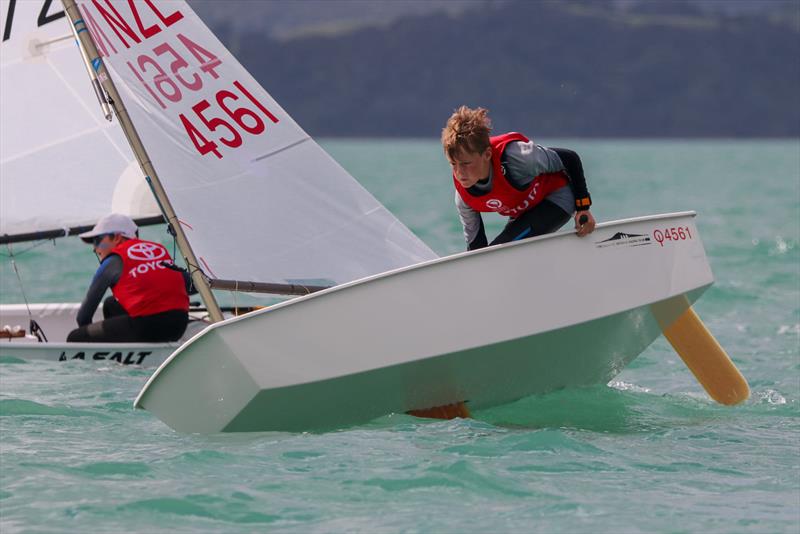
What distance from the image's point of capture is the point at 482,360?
4355 millimetres

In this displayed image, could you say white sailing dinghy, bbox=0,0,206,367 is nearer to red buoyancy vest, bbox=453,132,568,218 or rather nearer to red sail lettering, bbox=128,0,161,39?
red sail lettering, bbox=128,0,161,39

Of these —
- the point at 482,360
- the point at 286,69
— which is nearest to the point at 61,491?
the point at 482,360

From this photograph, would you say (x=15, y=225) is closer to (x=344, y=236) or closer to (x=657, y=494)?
(x=344, y=236)

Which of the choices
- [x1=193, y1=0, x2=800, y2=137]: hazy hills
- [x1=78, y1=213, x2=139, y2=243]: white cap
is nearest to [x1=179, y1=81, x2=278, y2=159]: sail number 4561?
[x1=78, y1=213, x2=139, y2=243]: white cap

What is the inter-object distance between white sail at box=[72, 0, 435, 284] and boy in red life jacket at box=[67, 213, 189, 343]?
1.04 m

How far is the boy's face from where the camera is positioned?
4215mm

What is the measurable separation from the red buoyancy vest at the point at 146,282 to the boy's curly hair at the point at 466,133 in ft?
8.42

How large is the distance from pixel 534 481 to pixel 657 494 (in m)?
0.38

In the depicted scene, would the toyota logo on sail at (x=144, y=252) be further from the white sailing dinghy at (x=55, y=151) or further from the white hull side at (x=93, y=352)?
the white sailing dinghy at (x=55, y=151)

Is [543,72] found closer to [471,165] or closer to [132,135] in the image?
[132,135]

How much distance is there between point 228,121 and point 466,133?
176cm

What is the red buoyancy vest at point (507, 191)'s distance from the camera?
4.36m

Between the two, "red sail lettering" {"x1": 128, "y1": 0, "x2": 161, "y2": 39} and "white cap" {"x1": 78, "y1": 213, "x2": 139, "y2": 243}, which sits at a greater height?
"red sail lettering" {"x1": 128, "y1": 0, "x2": 161, "y2": 39}

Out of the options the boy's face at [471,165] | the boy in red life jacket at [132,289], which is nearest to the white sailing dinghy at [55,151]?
the boy in red life jacket at [132,289]
